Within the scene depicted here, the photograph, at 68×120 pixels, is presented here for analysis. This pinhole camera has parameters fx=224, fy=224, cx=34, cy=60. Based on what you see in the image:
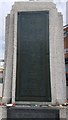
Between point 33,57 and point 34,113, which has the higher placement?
point 33,57

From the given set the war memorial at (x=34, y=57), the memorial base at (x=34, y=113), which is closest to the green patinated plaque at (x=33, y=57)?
the war memorial at (x=34, y=57)

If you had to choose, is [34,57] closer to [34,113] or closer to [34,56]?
[34,56]

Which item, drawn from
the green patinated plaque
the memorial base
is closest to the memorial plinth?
the green patinated plaque

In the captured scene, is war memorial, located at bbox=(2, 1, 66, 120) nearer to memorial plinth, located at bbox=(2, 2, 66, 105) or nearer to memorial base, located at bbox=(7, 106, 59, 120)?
memorial plinth, located at bbox=(2, 2, 66, 105)

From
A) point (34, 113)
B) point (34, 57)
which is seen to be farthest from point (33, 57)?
point (34, 113)

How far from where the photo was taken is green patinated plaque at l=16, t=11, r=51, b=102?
1998 centimetres

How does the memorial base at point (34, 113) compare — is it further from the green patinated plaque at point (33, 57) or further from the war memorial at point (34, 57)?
the green patinated plaque at point (33, 57)

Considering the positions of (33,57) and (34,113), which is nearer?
(34,113)

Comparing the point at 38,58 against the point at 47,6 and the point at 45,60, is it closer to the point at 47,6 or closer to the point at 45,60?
the point at 45,60

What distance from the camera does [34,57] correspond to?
2064 cm

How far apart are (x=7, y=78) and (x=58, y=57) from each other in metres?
5.10

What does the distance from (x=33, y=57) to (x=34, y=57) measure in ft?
0.31

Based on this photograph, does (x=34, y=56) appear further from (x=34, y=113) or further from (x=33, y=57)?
(x=34, y=113)

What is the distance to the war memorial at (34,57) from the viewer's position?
19922 mm
